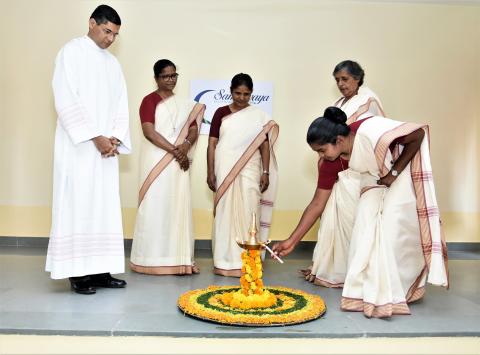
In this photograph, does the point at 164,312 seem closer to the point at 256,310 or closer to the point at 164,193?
the point at 256,310

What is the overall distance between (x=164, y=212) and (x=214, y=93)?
208 centimetres

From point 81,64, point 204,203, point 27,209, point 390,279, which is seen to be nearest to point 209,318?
point 390,279

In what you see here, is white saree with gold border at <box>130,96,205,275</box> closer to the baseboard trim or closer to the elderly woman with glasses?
the elderly woman with glasses

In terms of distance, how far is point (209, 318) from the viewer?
3.30 meters

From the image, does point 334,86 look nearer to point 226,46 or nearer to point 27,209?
point 226,46

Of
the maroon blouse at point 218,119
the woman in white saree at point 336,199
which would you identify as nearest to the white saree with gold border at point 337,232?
the woman in white saree at point 336,199

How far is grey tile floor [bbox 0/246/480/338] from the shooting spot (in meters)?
3.19

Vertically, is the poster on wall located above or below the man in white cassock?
above

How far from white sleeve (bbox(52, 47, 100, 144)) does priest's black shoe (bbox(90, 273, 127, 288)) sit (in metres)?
1.03

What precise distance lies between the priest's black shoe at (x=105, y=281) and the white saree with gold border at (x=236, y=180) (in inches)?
38.6

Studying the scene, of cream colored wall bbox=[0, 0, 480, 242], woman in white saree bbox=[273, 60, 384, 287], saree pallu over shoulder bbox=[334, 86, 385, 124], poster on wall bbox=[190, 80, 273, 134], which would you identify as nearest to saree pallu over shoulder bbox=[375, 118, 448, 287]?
woman in white saree bbox=[273, 60, 384, 287]

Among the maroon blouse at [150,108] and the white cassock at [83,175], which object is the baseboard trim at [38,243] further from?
the white cassock at [83,175]

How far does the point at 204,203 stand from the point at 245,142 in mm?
1727

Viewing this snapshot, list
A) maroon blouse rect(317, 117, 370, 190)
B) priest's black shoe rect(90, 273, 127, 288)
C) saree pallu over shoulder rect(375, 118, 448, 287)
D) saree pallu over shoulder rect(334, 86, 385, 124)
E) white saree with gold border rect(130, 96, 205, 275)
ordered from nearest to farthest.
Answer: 1. saree pallu over shoulder rect(375, 118, 448, 287)
2. priest's black shoe rect(90, 273, 127, 288)
3. maroon blouse rect(317, 117, 370, 190)
4. saree pallu over shoulder rect(334, 86, 385, 124)
5. white saree with gold border rect(130, 96, 205, 275)
